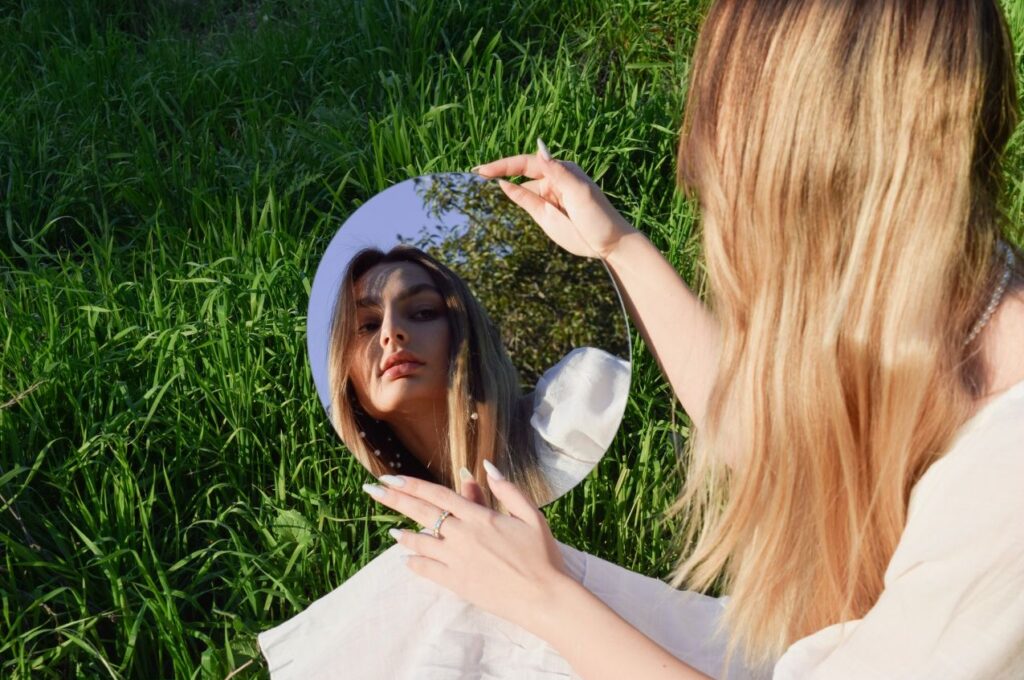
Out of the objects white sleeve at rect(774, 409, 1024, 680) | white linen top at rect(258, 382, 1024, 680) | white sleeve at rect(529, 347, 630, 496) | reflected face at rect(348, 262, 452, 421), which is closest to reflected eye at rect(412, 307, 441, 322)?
reflected face at rect(348, 262, 452, 421)

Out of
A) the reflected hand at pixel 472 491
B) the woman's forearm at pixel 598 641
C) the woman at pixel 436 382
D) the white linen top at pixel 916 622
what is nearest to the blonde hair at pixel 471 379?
the woman at pixel 436 382

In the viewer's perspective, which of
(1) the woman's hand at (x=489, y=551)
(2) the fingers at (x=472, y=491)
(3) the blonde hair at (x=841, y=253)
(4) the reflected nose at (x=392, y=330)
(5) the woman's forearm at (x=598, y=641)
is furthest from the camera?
(4) the reflected nose at (x=392, y=330)

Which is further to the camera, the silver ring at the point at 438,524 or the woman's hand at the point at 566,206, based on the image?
the woman's hand at the point at 566,206

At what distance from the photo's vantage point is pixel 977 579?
1.15 meters

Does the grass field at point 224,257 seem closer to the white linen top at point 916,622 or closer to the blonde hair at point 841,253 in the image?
the white linen top at point 916,622

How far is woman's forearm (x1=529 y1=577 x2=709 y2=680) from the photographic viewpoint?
1.36 m

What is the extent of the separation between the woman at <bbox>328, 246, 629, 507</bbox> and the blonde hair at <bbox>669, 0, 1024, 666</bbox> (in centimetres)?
42

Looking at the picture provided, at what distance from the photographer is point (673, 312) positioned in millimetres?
1911

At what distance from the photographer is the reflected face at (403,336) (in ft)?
5.97

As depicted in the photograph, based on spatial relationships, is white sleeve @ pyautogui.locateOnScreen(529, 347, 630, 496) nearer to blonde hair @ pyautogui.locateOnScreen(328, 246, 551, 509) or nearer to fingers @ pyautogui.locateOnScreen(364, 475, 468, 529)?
blonde hair @ pyautogui.locateOnScreen(328, 246, 551, 509)

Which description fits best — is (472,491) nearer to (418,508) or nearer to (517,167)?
(418,508)

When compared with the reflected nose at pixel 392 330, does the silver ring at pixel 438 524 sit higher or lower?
lower

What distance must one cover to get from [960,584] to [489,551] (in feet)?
2.03

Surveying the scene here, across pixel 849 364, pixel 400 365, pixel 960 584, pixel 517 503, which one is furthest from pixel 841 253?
pixel 400 365
